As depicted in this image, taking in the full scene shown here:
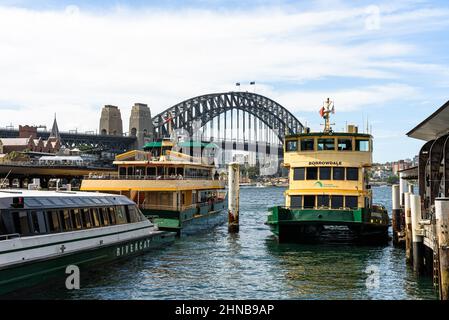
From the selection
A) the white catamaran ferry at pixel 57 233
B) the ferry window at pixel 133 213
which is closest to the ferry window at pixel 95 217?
the white catamaran ferry at pixel 57 233

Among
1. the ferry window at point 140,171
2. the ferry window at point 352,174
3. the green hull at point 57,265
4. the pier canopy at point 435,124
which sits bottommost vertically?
the green hull at point 57,265

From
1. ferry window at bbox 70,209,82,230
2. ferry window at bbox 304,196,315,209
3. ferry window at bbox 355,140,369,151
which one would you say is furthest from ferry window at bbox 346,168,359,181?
ferry window at bbox 70,209,82,230

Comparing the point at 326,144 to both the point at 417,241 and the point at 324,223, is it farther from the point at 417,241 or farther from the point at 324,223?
the point at 417,241

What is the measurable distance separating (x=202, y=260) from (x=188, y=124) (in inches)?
6804

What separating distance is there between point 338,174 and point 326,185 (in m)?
0.99

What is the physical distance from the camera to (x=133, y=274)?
76.1 ft

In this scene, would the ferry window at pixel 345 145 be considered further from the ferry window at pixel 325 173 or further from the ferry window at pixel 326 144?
the ferry window at pixel 325 173

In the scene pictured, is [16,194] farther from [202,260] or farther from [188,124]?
[188,124]

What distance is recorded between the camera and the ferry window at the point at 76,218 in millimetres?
21938

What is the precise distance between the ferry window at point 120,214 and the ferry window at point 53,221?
223 inches

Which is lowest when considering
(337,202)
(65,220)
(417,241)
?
(417,241)

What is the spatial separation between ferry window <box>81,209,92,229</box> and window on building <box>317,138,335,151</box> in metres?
14.7

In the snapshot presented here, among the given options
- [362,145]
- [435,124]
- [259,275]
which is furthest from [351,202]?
[259,275]

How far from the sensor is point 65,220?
21281 mm
